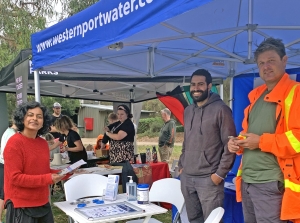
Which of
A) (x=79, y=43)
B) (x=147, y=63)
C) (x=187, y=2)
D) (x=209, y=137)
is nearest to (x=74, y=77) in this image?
(x=147, y=63)

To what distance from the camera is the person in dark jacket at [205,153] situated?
2304mm

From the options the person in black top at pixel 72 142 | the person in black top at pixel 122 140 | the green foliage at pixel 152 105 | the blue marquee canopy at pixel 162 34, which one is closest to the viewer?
the blue marquee canopy at pixel 162 34

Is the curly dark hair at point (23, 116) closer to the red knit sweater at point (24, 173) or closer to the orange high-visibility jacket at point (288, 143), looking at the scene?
the red knit sweater at point (24, 173)

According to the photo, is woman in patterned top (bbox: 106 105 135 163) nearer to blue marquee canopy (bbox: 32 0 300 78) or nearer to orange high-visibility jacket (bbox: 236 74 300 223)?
blue marquee canopy (bbox: 32 0 300 78)

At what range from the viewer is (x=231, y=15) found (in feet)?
10.2

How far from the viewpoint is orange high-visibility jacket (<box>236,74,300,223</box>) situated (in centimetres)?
170

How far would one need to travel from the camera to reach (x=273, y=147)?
173 centimetres

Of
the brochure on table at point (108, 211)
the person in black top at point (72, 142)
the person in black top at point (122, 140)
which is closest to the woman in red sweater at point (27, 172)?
the brochure on table at point (108, 211)

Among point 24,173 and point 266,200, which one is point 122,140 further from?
point 266,200

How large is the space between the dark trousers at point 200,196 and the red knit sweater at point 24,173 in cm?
95

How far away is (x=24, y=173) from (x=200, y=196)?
3.92ft

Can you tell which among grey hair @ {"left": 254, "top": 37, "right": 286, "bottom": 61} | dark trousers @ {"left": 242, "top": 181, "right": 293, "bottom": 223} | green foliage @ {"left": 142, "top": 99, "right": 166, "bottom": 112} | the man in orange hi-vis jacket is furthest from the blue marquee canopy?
green foliage @ {"left": 142, "top": 99, "right": 166, "bottom": 112}

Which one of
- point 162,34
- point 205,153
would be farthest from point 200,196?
point 162,34

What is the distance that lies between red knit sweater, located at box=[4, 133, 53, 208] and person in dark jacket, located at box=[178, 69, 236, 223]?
98 centimetres
